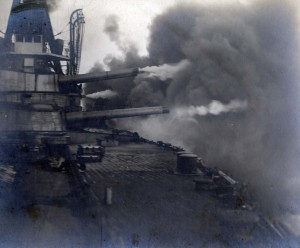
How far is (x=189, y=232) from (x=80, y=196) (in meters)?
2.68

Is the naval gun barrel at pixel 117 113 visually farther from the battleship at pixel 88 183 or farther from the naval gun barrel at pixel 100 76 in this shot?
the naval gun barrel at pixel 100 76

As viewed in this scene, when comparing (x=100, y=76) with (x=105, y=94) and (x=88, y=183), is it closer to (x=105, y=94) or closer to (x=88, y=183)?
(x=88, y=183)

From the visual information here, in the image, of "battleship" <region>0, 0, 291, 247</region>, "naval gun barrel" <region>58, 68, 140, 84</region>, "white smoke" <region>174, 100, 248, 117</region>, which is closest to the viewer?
"battleship" <region>0, 0, 291, 247</region>

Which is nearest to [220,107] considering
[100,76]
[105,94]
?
[100,76]

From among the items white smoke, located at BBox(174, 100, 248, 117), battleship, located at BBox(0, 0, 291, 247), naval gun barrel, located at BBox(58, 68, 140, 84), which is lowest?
battleship, located at BBox(0, 0, 291, 247)

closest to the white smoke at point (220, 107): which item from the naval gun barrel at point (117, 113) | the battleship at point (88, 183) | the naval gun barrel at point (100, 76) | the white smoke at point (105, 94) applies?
the battleship at point (88, 183)

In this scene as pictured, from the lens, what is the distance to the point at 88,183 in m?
10.1

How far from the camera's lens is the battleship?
696 cm

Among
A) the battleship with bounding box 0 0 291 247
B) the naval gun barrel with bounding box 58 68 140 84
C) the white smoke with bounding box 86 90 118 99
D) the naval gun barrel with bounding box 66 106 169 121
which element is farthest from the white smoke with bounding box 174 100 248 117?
the white smoke with bounding box 86 90 118 99

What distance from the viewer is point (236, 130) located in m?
28.0

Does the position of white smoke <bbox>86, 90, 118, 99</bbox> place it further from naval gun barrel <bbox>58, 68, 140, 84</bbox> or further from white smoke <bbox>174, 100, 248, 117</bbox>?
naval gun barrel <bbox>58, 68, 140, 84</bbox>

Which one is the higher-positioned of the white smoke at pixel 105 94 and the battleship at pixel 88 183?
the white smoke at pixel 105 94

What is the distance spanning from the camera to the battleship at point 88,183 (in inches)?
274

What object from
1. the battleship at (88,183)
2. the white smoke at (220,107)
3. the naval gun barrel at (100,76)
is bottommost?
the battleship at (88,183)
